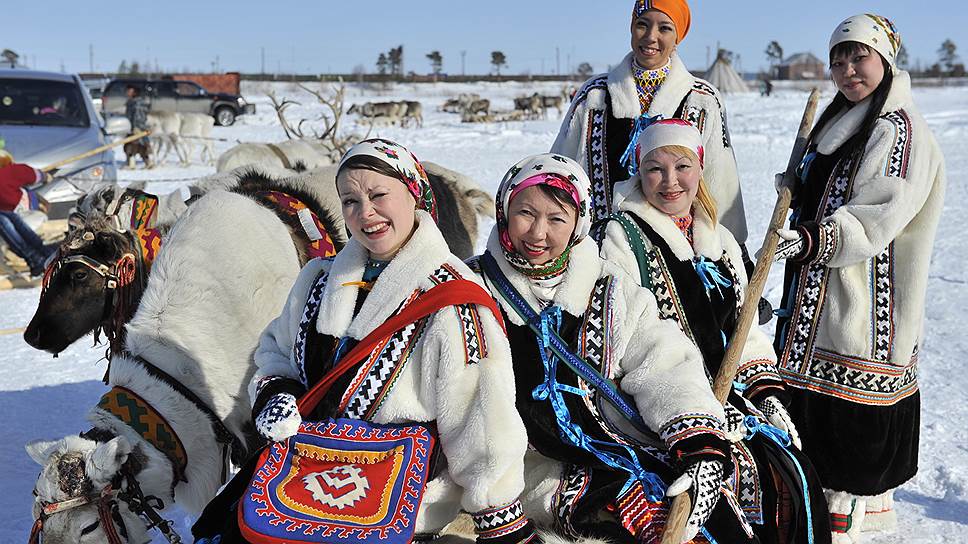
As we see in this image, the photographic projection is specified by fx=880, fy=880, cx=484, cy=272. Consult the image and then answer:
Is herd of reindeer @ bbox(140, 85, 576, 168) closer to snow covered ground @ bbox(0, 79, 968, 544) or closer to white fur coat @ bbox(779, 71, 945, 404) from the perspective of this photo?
snow covered ground @ bbox(0, 79, 968, 544)

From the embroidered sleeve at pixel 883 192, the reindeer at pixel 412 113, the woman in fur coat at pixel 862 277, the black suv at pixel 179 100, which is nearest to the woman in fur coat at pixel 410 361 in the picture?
the woman in fur coat at pixel 862 277

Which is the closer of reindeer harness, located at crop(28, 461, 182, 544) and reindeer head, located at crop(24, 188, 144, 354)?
reindeer harness, located at crop(28, 461, 182, 544)

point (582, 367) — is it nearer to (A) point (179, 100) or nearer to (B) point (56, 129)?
(B) point (56, 129)

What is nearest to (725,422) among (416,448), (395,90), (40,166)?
(416,448)

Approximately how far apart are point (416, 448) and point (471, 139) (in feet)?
60.3

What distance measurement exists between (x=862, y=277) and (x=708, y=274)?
84cm

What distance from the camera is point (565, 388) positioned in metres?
2.23

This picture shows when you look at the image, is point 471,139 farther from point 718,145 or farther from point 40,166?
point 718,145

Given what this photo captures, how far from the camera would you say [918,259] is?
3.06 metres

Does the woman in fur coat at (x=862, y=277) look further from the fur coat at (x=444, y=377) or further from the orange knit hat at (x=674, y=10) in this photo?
the fur coat at (x=444, y=377)

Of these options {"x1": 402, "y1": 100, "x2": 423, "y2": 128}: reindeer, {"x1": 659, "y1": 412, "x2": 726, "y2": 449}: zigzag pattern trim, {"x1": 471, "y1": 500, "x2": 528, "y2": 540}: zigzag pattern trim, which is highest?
{"x1": 402, "y1": 100, "x2": 423, "y2": 128}: reindeer

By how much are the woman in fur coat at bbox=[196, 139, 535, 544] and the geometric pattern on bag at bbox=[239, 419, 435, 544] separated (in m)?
0.06

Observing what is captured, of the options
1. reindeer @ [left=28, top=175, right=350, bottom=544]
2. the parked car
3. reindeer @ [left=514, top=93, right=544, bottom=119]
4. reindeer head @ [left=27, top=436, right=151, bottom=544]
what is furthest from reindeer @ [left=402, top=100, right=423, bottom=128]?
reindeer head @ [left=27, top=436, right=151, bottom=544]

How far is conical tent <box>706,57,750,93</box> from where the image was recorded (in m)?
35.7
